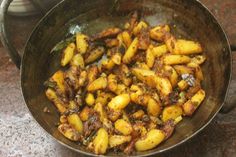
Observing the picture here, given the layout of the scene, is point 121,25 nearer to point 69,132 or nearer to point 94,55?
point 94,55

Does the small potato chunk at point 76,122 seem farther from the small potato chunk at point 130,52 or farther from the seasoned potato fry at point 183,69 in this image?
the seasoned potato fry at point 183,69

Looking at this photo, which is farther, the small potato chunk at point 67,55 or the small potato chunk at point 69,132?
the small potato chunk at point 67,55

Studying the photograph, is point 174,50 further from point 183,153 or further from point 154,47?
point 183,153

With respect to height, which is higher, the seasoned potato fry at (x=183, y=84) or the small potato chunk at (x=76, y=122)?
the seasoned potato fry at (x=183, y=84)

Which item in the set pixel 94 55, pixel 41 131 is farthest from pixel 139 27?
pixel 41 131

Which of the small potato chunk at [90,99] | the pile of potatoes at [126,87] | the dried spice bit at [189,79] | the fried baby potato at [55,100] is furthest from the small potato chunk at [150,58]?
the fried baby potato at [55,100]
